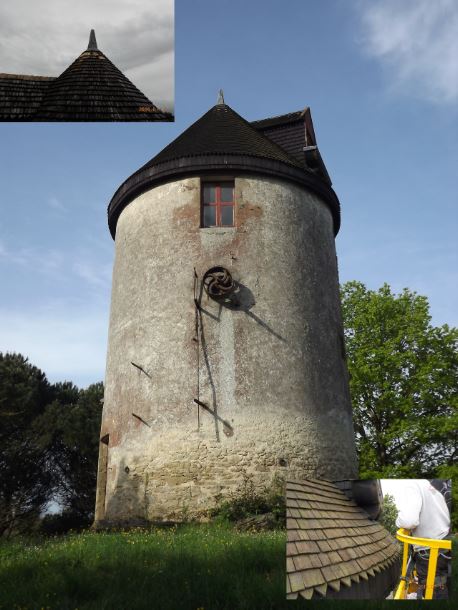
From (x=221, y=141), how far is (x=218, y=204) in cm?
190

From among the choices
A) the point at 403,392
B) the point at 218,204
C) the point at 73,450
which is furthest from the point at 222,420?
the point at 73,450

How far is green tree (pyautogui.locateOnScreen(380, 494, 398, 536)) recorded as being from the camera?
9.49 ft

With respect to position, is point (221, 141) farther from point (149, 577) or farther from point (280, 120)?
point (149, 577)

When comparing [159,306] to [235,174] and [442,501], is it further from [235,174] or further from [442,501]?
[442,501]

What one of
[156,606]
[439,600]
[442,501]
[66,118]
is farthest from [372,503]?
[66,118]

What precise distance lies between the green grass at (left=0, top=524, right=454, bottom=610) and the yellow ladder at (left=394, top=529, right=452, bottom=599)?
932 mm

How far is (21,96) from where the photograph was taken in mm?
8367

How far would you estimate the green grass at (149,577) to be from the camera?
15.2ft

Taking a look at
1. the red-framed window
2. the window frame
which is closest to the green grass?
the window frame

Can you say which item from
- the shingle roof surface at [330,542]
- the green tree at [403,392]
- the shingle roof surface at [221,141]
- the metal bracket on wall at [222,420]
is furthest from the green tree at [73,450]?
the shingle roof surface at [330,542]

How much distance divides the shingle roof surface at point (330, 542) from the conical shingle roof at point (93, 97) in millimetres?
4632

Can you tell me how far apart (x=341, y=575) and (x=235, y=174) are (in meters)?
13.0

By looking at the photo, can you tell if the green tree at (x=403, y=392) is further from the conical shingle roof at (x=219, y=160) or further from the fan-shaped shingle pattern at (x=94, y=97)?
the fan-shaped shingle pattern at (x=94, y=97)

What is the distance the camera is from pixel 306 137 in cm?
1817
